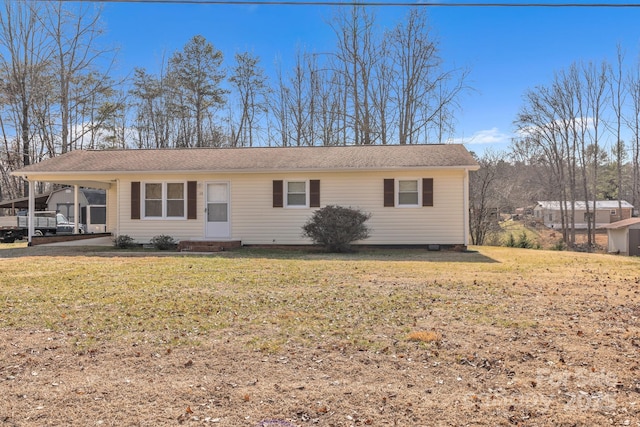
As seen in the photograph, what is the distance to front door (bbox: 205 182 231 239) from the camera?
48.2ft

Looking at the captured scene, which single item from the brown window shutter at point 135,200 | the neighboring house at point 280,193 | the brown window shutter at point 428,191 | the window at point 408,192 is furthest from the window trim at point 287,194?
the brown window shutter at point 135,200

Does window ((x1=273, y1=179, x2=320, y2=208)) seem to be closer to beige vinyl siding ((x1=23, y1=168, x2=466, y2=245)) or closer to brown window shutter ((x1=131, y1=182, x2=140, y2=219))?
beige vinyl siding ((x1=23, y1=168, x2=466, y2=245))

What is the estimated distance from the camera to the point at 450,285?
24.8 ft

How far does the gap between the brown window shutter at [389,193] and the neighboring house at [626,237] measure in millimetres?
11212

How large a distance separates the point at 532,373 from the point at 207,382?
265 centimetres

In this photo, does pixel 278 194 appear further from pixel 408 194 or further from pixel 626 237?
pixel 626 237

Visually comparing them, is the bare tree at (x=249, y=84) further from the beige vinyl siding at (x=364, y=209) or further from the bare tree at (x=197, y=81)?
the beige vinyl siding at (x=364, y=209)

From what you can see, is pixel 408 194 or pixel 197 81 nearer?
pixel 408 194

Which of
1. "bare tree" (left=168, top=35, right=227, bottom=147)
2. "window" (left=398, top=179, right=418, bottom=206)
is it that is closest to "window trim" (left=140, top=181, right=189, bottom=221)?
"window" (left=398, top=179, right=418, bottom=206)

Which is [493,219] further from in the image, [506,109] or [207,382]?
[207,382]

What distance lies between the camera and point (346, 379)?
3.60 m

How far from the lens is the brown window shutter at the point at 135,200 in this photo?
1475 centimetres

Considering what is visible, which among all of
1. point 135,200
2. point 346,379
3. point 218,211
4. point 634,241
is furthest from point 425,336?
point 634,241

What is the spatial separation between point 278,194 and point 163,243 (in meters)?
3.95
